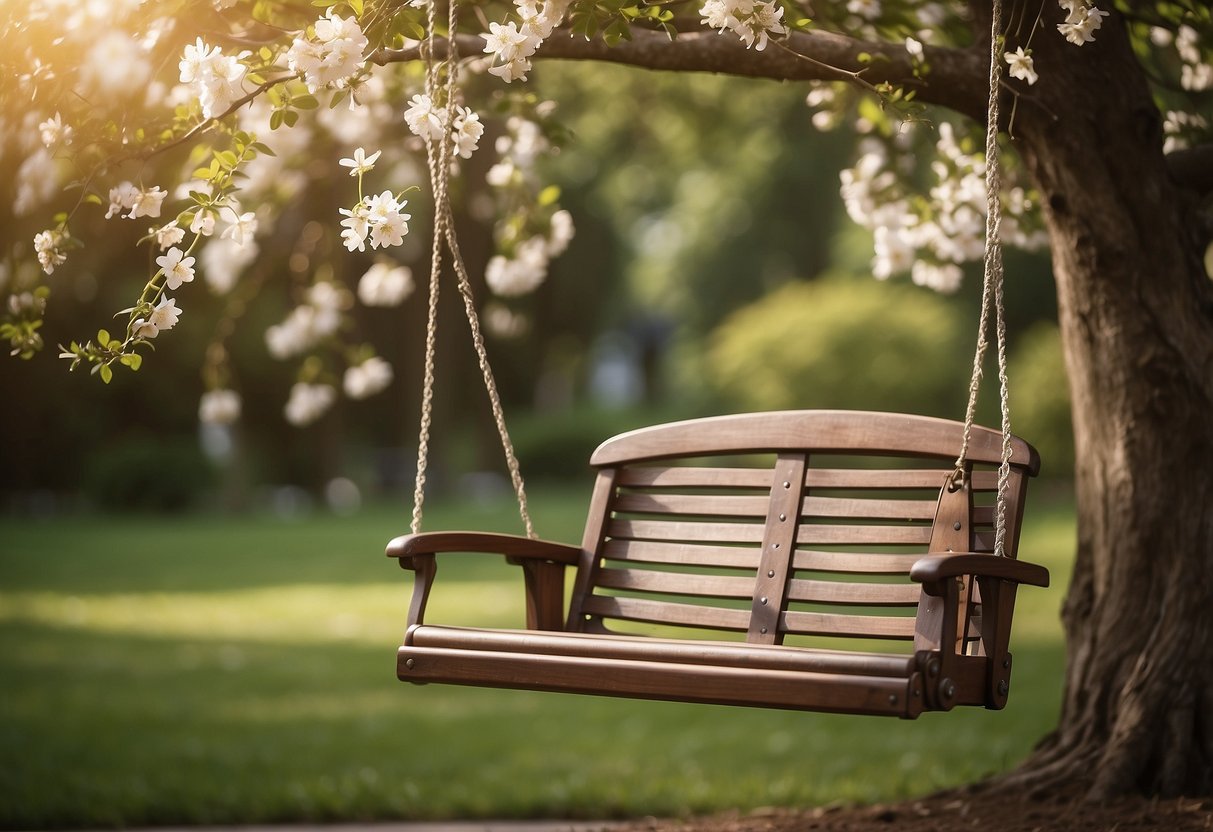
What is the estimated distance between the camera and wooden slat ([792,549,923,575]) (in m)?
3.60

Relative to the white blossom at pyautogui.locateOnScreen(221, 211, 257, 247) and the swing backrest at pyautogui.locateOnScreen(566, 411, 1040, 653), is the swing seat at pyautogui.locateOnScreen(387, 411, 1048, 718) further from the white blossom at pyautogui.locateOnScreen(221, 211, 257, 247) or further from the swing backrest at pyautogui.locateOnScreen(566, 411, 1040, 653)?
the white blossom at pyautogui.locateOnScreen(221, 211, 257, 247)

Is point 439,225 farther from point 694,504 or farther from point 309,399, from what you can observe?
point 309,399

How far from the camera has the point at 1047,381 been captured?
16.0 m

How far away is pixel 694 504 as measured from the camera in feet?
13.0

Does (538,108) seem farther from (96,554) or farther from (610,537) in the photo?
(96,554)

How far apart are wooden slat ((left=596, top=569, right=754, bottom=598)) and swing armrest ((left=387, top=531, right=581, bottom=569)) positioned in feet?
0.42

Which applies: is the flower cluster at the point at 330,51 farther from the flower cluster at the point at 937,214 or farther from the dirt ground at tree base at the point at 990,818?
the dirt ground at tree base at the point at 990,818

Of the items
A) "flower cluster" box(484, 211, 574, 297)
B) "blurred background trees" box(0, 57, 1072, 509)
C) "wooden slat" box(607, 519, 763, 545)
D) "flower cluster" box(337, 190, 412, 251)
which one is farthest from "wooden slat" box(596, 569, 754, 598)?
"blurred background trees" box(0, 57, 1072, 509)

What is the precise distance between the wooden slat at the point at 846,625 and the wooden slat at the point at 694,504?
344 millimetres

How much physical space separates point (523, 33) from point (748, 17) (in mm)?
507

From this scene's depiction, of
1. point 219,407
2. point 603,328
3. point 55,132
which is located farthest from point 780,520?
point 603,328

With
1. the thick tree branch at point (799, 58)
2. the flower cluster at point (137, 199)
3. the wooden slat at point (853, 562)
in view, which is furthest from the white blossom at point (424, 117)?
the wooden slat at point (853, 562)

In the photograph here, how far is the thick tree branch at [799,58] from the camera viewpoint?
11.9 ft

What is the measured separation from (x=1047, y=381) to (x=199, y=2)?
14.1 metres
